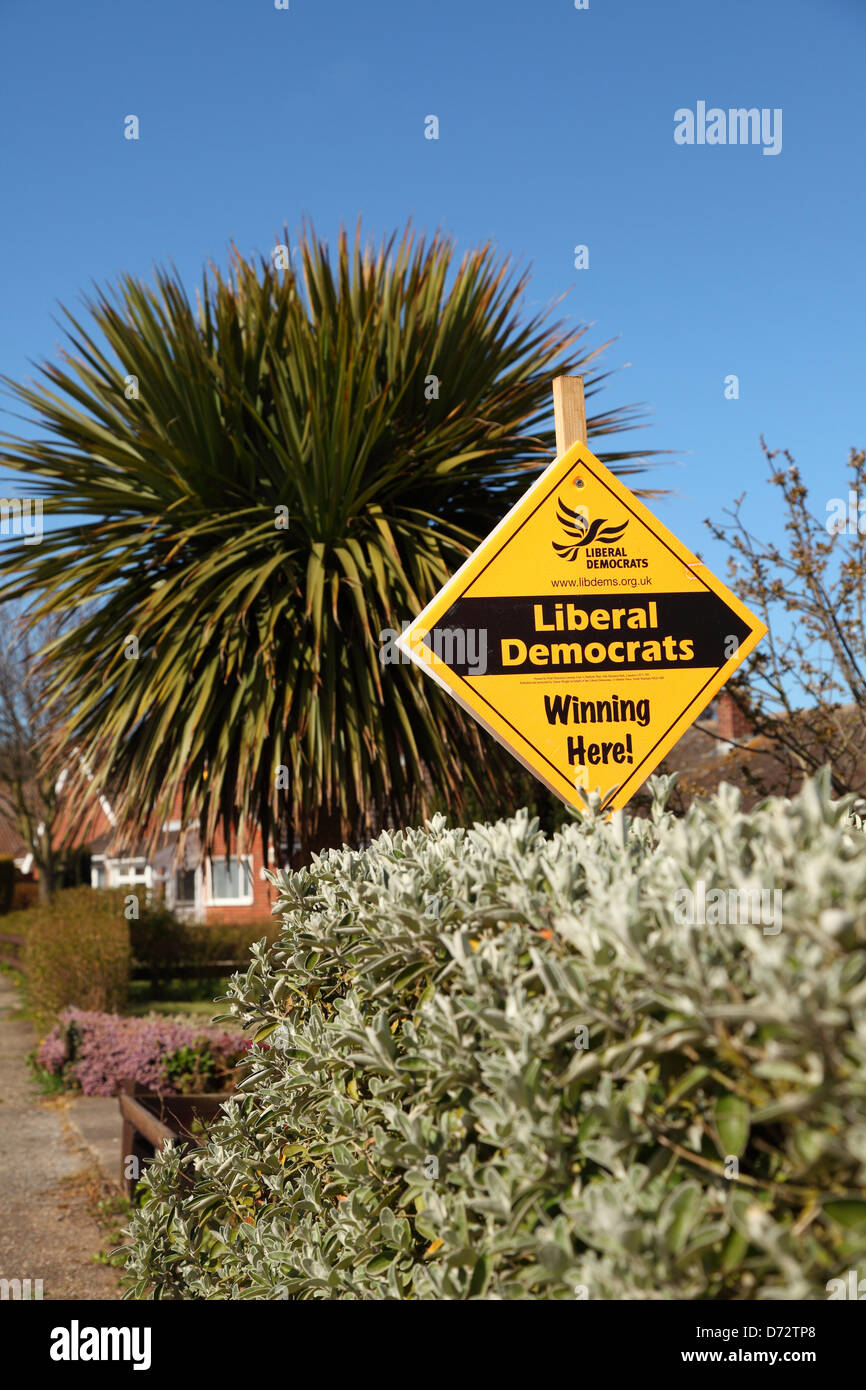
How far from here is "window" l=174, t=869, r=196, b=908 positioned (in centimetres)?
2563

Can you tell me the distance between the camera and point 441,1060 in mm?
1683

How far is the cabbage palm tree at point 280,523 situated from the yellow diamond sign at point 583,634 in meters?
2.24

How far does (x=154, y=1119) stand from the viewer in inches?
189

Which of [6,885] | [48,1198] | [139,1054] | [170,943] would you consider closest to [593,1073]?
[48,1198]

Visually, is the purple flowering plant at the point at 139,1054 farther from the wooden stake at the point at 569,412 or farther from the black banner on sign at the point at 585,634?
the wooden stake at the point at 569,412

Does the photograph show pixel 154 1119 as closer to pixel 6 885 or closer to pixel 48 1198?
pixel 48 1198

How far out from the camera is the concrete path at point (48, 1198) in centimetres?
495

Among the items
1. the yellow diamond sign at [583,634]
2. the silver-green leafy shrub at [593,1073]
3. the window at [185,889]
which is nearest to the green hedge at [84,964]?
the yellow diamond sign at [583,634]

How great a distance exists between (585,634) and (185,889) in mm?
25057

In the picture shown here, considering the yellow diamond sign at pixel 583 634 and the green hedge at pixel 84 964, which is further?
the green hedge at pixel 84 964

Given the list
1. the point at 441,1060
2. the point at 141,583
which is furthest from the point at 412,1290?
the point at 141,583

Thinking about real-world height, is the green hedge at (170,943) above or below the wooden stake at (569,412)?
below
